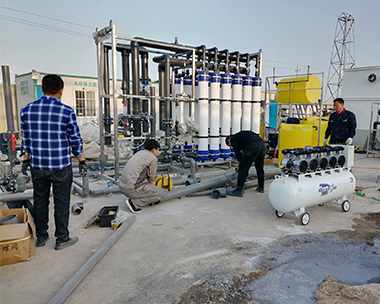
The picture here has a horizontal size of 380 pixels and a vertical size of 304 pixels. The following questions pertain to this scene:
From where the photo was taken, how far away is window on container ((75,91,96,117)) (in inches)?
671

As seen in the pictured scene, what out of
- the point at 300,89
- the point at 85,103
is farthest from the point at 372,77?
the point at 85,103

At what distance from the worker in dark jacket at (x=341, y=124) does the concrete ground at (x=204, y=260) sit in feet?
6.35

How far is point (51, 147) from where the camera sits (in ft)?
11.7

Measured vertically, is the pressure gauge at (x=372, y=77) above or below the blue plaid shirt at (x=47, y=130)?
→ above

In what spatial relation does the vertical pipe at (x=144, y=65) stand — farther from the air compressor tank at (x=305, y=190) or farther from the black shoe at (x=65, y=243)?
the black shoe at (x=65, y=243)

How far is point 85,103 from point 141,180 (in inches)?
532

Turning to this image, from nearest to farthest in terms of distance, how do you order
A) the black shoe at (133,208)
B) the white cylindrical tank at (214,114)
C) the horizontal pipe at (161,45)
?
1. the black shoe at (133,208)
2. the horizontal pipe at (161,45)
3. the white cylindrical tank at (214,114)

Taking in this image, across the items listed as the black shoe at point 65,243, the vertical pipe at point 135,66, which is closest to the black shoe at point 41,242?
the black shoe at point 65,243

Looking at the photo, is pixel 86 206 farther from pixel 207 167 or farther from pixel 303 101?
pixel 303 101

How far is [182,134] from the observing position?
7574 millimetres

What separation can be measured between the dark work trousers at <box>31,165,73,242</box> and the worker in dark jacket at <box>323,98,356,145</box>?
5.38 m

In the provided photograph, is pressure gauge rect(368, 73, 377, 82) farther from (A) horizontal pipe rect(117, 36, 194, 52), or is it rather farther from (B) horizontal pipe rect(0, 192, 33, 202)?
(B) horizontal pipe rect(0, 192, 33, 202)

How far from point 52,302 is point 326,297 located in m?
2.44

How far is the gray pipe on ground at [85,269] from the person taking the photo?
271 centimetres
